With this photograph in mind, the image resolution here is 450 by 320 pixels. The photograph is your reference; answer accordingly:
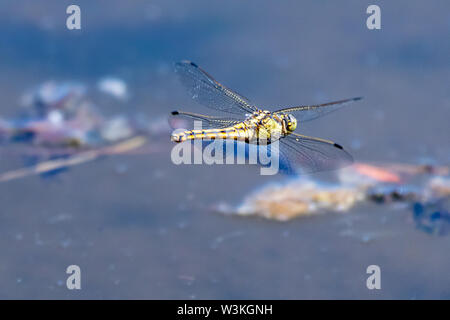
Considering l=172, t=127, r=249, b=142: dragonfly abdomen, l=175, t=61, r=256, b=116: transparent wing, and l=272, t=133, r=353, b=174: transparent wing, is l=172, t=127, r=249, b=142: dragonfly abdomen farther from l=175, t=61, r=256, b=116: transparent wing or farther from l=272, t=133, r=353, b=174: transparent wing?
l=272, t=133, r=353, b=174: transparent wing

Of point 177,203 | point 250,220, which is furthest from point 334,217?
point 177,203

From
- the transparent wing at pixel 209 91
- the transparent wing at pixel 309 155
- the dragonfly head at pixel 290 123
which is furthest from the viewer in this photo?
the transparent wing at pixel 209 91

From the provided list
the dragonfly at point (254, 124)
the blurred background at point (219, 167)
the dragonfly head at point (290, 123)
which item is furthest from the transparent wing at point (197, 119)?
the blurred background at point (219, 167)

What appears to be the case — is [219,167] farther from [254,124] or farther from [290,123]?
[290,123]

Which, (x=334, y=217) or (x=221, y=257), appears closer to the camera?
(x=221, y=257)

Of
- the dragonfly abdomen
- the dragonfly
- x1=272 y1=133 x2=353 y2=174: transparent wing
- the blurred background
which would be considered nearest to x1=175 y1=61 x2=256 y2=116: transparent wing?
the dragonfly

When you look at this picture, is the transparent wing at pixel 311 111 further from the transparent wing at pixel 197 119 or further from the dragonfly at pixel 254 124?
the transparent wing at pixel 197 119

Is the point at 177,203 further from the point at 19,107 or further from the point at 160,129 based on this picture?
the point at 19,107

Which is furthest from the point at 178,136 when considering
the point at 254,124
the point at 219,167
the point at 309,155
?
the point at 309,155
